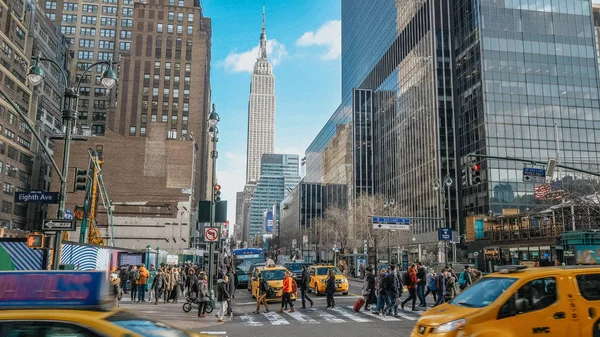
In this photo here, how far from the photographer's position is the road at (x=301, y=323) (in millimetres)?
13555

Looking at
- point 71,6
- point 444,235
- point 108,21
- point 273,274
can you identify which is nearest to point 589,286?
point 273,274

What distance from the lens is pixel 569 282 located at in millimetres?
7785

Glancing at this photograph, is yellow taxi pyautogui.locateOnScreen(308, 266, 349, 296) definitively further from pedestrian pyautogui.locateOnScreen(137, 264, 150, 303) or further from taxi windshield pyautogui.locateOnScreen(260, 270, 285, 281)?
pedestrian pyautogui.locateOnScreen(137, 264, 150, 303)

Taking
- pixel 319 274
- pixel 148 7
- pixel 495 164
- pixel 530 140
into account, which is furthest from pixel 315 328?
pixel 148 7

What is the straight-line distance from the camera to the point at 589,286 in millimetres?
7820

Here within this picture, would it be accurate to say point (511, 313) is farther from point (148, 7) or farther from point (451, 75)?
point (148, 7)

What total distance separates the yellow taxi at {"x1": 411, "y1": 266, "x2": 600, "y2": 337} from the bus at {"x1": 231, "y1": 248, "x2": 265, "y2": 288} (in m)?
30.1

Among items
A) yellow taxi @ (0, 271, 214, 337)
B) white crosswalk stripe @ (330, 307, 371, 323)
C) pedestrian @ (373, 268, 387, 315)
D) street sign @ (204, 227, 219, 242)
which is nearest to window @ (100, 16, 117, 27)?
street sign @ (204, 227, 219, 242)

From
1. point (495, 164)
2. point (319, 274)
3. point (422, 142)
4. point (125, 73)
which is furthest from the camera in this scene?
point (125, 73)

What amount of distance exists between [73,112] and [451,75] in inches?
2503

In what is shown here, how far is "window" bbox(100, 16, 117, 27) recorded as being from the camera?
11275cm

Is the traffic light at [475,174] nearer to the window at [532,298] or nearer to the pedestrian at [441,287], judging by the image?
the pedestrian at [441,287]

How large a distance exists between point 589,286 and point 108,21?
401 feet

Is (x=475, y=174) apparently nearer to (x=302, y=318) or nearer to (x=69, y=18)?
(x=302, y=318)
